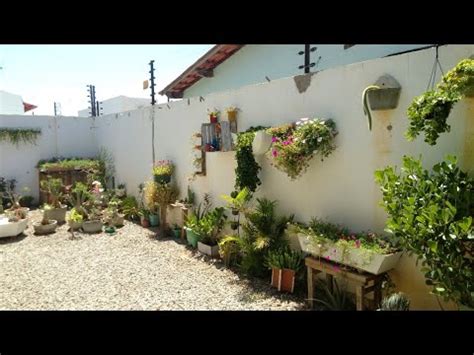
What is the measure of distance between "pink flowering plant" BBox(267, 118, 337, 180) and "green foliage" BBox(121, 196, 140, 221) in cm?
548

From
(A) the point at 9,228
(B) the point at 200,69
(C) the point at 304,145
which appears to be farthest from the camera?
(B) the point at 200,69

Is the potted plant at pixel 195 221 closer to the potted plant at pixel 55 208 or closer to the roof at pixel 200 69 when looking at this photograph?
the potted plant at pixel 55 208

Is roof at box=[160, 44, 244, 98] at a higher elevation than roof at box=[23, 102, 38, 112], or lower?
higher

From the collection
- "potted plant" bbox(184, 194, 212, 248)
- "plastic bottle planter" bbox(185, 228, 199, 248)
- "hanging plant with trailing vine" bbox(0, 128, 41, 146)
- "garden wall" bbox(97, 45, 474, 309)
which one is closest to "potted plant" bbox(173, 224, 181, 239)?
"potted plant" bbox(184, 194, 212, 248)

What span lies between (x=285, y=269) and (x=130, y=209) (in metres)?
5.55

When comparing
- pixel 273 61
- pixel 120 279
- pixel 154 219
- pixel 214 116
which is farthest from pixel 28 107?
pixel 120 279

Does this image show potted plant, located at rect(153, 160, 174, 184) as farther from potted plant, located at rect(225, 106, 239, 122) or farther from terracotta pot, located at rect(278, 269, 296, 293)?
terracotta pot, located at rect(278, 269, 296, 293)

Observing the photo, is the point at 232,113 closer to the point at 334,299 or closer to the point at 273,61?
the point at 273,61

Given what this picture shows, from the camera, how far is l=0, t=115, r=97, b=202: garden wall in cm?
1067

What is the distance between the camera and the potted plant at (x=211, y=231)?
5822 millimetres

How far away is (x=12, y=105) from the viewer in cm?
1118

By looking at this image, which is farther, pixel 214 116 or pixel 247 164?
pixel 214 116
